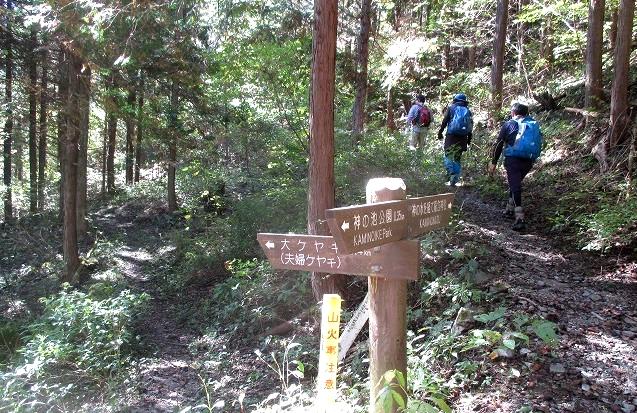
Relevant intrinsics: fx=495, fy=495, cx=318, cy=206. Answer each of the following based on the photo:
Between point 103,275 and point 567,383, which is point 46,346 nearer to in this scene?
point 103,275

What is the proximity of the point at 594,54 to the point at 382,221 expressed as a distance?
9.80 m

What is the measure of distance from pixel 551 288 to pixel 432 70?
17289 millimetres

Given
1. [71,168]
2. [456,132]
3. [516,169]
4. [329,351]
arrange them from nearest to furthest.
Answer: [329,351] < [516,169] < [456,132] < [71,168]

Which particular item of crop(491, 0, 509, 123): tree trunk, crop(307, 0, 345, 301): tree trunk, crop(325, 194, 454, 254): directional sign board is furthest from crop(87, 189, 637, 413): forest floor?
crop(491, 0, 509, 123): tree trunk

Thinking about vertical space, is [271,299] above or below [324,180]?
below

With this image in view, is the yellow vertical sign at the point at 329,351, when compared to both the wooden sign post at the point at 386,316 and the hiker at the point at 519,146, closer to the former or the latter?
the wooden sign post at the point at 386,316

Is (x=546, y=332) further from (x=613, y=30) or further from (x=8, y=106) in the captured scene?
(x=8, y=106)

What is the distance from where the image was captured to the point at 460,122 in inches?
393

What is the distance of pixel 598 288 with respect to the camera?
582 centimetres

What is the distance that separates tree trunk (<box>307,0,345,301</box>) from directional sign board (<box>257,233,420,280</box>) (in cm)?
356

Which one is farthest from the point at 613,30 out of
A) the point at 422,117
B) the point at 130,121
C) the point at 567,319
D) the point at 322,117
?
the point at 130,121

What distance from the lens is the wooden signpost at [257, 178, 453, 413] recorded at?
2842 millimetres

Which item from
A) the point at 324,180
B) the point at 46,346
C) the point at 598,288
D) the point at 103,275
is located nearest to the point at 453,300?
the point at 598,288

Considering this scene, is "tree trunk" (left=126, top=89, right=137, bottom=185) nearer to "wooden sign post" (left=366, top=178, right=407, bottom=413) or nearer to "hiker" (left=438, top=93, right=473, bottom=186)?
"hiker" (left=438, top=93, right=473, bottom=186)
